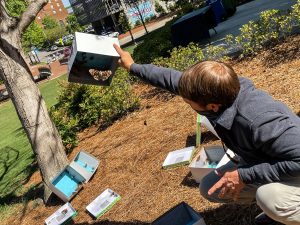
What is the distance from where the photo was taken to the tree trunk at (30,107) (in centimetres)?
524

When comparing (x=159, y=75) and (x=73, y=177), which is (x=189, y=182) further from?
(x=73, y=177)

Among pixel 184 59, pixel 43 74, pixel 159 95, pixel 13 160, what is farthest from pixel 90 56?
pixel 43 74

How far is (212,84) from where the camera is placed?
2.19 m

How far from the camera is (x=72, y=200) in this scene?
5039 mm

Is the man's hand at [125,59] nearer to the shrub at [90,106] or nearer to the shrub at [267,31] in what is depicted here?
the shrub at [90,106]

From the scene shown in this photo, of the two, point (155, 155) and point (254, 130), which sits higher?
point (254, 130)

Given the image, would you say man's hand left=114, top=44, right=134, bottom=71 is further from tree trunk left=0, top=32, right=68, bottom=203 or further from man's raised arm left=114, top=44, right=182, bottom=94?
tree trunk left=0, top=32, right=68, bottom=203

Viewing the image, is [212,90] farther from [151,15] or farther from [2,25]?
[151,15]

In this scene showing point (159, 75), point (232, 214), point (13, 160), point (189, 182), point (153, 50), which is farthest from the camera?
point (153, 50)

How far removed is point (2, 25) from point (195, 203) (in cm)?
340

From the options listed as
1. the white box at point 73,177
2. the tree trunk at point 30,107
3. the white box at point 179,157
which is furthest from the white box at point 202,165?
the tree trunk at point 30,107

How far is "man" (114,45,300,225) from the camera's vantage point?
82.6 inches

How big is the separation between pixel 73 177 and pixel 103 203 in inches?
35.5

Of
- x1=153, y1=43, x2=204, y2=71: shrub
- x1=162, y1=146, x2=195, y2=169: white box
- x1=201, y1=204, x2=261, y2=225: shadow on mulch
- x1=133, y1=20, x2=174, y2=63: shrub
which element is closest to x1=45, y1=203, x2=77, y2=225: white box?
x1=162, y1=146, x2=195, y2=169: white box
